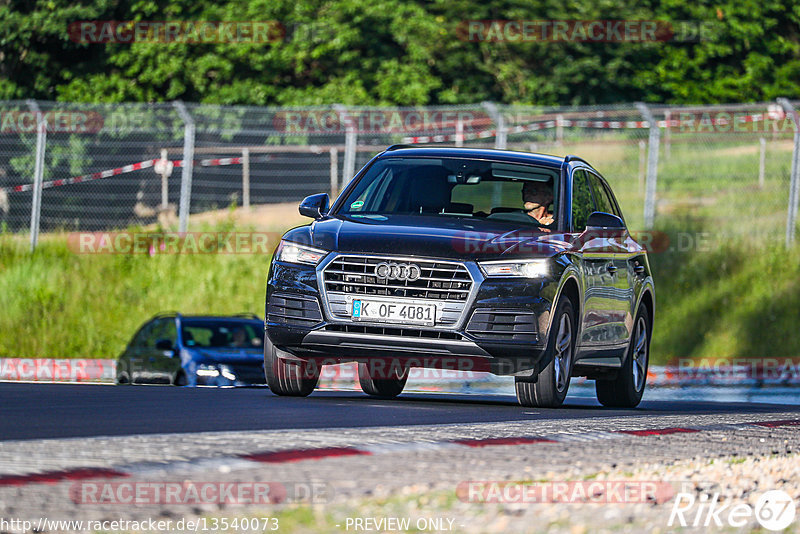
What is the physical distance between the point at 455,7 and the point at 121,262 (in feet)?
68.2

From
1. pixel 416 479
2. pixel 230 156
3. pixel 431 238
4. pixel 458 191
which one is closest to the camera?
pixel 416 479

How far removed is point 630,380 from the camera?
12.2m

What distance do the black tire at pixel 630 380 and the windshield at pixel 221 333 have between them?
6675 mm

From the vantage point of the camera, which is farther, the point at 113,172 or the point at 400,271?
the point at 113,172

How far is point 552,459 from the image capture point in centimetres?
621

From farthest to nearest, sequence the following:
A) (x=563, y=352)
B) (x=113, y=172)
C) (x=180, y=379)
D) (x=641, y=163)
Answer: (x=641, y=163) → (x=113, y=172) → (x=180, y=379) → (x=563, y=352)

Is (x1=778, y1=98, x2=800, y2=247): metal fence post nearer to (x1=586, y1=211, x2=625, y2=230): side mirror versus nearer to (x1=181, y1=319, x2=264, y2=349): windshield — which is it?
(x1=181, y1=319, x2=264, y2=349): windshield

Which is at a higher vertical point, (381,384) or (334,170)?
(334,170)

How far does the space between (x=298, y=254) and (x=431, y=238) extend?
0.91 meters

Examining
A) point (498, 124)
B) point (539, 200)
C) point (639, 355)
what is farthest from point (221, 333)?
point (539, 200)

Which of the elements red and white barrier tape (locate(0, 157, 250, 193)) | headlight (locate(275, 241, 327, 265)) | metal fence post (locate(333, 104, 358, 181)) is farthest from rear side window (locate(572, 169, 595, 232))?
red and white barrier tape (locate(0, 157, 250, 193))

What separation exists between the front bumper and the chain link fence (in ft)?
43.7

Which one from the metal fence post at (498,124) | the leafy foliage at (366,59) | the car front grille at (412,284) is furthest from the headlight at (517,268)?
the leafy foliage at (366,59)

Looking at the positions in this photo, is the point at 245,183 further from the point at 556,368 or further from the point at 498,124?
the point at 556,368
